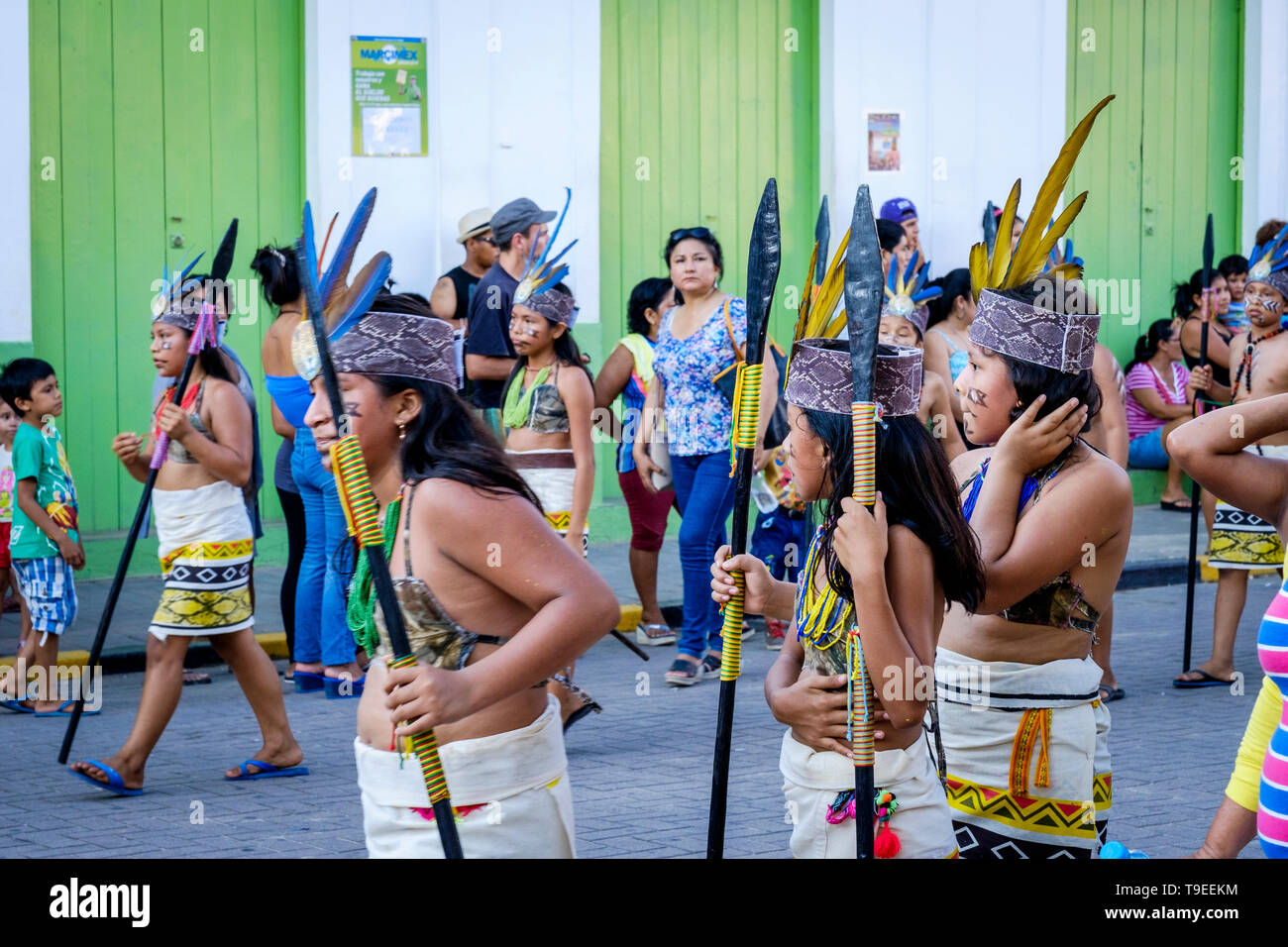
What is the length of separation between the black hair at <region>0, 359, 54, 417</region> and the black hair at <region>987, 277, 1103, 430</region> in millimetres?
5351

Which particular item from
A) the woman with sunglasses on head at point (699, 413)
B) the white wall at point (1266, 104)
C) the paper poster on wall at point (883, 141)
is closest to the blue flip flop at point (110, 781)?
the woman with sunglasses on head at point (699, 413)

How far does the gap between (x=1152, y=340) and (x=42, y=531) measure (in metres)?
10.0

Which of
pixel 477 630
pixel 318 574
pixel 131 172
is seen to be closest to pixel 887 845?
pixel 477 630

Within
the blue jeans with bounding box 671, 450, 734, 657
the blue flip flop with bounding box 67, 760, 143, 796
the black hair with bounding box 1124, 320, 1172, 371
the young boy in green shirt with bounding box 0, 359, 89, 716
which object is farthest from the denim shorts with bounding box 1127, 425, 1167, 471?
the blue flip flop with bounding box 67, 760, 143, 796

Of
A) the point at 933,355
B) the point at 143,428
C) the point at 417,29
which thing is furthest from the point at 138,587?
the point at 933,355

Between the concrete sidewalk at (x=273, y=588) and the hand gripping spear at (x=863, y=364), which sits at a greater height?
the hand gripping spear at (x=863, y=364)

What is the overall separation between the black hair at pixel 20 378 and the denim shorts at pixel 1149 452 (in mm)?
9678

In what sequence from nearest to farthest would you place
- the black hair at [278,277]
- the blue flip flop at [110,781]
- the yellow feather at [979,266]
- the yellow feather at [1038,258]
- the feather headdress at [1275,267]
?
the yellow feather at [1038,258] → the yellow feather at [979,266] → the blue flip flop at [110,781] → the feather headdress at [1275,267] → the black hair at [278,277]

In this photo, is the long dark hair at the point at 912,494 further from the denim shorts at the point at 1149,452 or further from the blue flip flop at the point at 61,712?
the denim shorts at the point at 1149,452

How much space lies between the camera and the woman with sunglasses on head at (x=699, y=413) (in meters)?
8.09

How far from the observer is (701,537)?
8094 mm

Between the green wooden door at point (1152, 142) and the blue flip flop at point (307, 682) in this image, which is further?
the green wooden door at point (1152, 142)

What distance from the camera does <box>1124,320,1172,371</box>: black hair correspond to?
46.8 ft

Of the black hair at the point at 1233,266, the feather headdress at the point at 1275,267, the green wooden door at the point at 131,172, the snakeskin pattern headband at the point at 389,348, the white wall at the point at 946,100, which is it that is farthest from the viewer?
the black hair at the point at 1233,266
